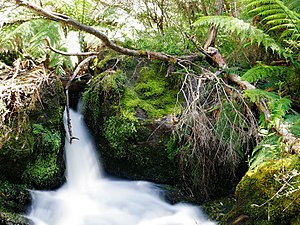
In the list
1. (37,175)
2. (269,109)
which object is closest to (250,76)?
(269,109)

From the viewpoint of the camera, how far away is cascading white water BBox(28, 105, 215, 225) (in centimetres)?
325

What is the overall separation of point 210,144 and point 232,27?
1.22 metres

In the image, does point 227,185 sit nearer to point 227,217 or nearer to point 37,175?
point 227,217

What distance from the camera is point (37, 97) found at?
349 cm

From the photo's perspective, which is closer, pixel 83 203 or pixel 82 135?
pixel 83 203

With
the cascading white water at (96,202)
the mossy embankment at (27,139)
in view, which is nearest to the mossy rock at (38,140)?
the mossy embankment at (27,139)

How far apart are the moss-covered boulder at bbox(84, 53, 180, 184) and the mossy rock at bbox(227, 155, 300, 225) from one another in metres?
1.30

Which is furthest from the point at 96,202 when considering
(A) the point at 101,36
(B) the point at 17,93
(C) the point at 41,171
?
(A) the point at 101,36

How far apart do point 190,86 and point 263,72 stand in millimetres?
768

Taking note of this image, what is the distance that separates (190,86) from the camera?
11.0 feet

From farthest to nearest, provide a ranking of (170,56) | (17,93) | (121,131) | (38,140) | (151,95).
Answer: (151,95), (170,56), (121,131), (38,140), (17,93)

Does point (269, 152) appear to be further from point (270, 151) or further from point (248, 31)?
point (248, 31)

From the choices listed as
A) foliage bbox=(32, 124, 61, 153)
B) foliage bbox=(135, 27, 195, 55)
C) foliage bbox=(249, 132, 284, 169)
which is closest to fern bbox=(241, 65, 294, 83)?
foliage bbox=(249, 132, 284, 169)

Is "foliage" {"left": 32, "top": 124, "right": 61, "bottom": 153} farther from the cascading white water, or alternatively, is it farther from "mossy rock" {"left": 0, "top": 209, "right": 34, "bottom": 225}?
"mossy rock" {"left": 0, "top": 209, "right": 34, "bottom": 225}
